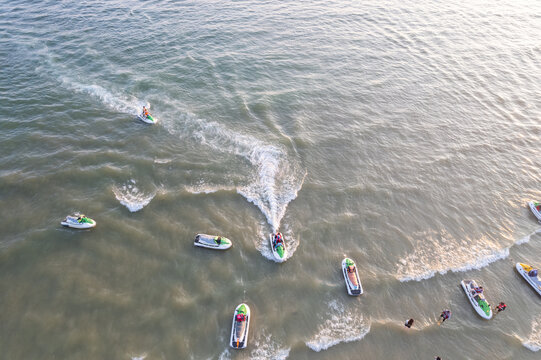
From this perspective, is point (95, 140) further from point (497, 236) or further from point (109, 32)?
point (497, 236)

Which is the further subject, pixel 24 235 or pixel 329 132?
pixel 329 132

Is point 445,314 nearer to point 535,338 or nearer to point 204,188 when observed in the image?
point 535,338

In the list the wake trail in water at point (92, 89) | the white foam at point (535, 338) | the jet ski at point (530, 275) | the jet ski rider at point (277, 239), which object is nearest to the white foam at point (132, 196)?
the jet ski rider at point (277, 239)

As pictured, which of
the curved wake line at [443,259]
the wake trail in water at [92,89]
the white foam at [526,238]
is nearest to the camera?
the curved wake line at [443,259]

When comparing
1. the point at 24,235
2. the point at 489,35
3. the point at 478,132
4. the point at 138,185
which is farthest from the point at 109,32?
the point at 489,35

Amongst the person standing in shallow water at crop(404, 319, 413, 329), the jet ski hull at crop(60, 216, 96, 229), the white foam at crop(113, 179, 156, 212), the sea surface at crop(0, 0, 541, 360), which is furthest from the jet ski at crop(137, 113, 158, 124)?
the person standing in shallow water at crop(404, 319, 413, 329)

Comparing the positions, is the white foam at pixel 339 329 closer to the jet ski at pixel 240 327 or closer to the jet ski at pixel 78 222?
the jet ski at pixel 240 327

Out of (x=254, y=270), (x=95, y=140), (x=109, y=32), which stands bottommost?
(x=254, y=270)
